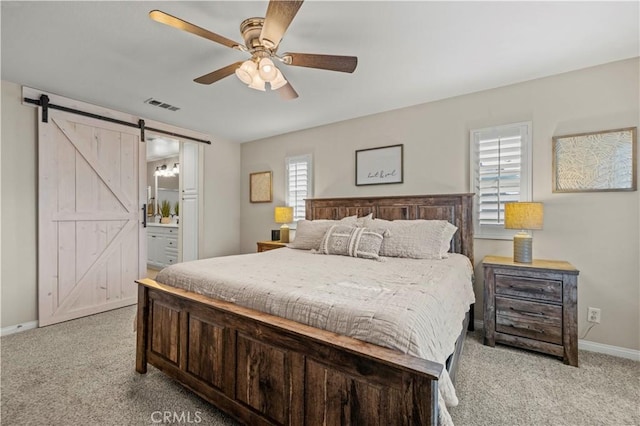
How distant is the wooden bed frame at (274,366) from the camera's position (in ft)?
3.46

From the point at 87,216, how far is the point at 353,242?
124 inches

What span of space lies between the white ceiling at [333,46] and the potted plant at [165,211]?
3390mm

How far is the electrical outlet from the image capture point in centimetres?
251

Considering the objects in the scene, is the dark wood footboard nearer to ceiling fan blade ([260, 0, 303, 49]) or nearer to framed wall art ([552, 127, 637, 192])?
ceiling fan blade ([260, 0, 303, 49])

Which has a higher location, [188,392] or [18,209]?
[18,209]

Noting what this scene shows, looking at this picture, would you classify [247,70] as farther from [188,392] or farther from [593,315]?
[593,315]

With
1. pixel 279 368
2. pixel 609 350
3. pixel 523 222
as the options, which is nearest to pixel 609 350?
pixel 609 350

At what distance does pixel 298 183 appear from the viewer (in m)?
4.48

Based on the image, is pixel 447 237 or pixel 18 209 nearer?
pixel 447 237

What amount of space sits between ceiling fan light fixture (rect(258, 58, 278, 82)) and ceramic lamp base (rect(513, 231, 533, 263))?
250 centimetres

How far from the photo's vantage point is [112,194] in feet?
11.9

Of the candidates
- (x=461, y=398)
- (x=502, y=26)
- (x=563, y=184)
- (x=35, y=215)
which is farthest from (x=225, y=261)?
(x=563, y=184)

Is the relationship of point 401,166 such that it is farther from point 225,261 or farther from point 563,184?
point 225,261

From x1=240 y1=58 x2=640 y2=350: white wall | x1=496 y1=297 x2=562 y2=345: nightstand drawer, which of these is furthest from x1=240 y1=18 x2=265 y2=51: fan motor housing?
x1=496 y1=297 x2=562 y2=345: nightstand drawer
